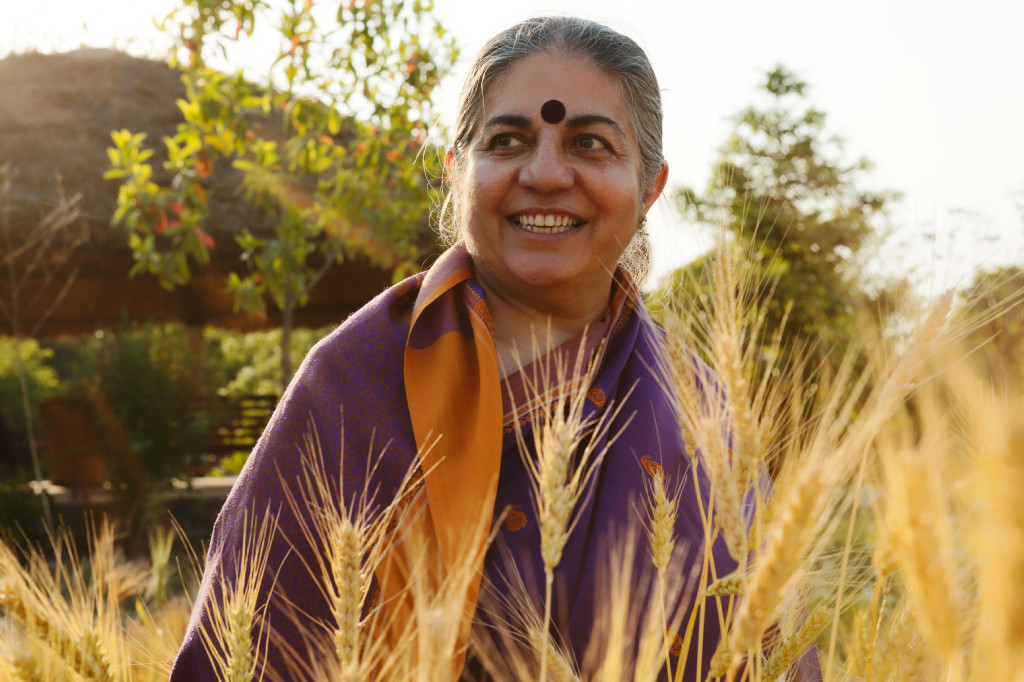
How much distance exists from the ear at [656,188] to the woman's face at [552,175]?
5.8 inches

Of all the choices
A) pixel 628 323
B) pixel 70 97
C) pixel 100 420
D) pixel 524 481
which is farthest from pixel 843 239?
pixel 70 97

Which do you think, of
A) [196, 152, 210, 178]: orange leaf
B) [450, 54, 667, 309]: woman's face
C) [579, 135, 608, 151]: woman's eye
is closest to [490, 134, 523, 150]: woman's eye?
[450, 54, 667, 309]: woman's face

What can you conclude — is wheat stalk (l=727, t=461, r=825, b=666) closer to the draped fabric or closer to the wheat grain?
the wheat grain

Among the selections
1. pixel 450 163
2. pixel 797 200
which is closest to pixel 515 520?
pixel 450 163

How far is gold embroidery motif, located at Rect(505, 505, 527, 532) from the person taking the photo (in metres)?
1.41

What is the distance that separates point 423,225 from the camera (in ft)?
21.2

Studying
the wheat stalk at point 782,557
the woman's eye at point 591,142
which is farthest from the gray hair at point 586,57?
the wheat stalk at point 782,557

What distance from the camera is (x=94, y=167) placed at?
702 cm

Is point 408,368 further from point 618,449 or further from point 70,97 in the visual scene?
point 70,97

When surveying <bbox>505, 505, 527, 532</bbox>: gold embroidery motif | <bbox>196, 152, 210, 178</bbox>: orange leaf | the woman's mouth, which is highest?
<bbox>196, 152, 210, 178</bbox>: orange leaf

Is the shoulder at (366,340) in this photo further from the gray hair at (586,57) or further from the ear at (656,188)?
the ear at (656,188)

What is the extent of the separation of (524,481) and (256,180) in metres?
3.34

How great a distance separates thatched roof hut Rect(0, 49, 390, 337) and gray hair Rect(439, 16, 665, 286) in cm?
573

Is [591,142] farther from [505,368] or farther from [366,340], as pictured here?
[366,340]
